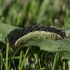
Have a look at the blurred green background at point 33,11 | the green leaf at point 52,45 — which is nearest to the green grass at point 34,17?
the blurred green background at point 33,11

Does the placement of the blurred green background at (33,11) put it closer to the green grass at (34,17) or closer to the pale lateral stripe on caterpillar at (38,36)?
the green grass at (34,17)

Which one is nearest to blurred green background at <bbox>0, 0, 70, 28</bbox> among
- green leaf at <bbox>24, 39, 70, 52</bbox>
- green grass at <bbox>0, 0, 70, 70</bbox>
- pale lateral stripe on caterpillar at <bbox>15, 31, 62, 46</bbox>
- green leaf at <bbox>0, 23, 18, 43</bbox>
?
green grass at <bbox>0, 0, 70, 70</bbox>

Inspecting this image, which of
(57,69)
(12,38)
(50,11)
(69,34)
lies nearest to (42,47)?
(57,69)

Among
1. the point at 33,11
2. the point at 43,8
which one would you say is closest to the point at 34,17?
the point at 33,11

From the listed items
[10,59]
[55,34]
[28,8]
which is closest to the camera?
[10,59]

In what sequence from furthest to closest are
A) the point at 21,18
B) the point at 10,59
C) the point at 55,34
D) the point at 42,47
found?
the point at 21,18, the point at 55,34, the point at 10,59, the point at 42,47

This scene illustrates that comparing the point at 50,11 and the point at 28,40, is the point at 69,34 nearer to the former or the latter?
the point at 28,40
